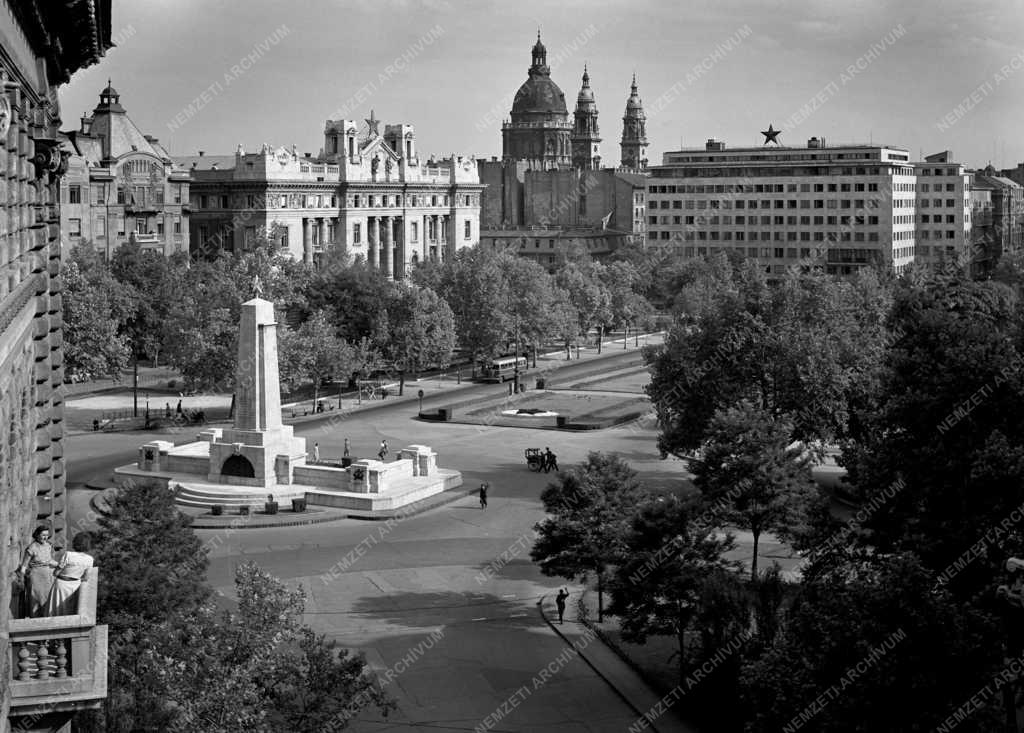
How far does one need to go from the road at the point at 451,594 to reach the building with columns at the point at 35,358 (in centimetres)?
1383

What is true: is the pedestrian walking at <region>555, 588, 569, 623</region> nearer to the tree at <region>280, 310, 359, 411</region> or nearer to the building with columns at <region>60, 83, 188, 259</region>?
the tree at <region>280, 310, 359, 411</region>

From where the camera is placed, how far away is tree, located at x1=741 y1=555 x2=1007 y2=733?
915 inches

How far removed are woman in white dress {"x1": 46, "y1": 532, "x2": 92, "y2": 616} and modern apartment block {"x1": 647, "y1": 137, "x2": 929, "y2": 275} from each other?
139 metres

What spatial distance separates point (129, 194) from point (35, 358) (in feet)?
310

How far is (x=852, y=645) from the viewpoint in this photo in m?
24.1

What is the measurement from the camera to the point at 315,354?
240 ft

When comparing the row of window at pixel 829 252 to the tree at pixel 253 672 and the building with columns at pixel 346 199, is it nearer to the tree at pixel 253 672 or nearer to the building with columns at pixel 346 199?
the building with columns at pixel 346 199

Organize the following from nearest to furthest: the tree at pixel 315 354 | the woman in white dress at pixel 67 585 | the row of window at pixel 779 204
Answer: the woman in white dress at pixel 67 585 < the tree at pixel 315 354 < the row of window at pixel 779 204

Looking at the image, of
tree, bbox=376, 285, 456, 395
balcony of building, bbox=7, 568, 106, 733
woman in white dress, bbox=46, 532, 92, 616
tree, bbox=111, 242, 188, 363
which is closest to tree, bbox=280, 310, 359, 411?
tree, bbox=376, 285, 456, 395

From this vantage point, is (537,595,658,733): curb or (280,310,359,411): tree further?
(280,310,359,411): tree

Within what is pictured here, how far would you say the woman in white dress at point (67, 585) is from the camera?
1437 cm

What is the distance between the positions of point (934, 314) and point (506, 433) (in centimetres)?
3671

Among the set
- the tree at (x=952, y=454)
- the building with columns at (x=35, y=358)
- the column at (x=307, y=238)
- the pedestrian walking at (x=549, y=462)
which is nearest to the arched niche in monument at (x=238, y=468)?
the pedestrian walking at (x=549, y=462)

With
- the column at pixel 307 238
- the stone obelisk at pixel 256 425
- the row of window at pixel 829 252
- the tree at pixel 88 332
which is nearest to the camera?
the stone obelisk at pixel 256 425
